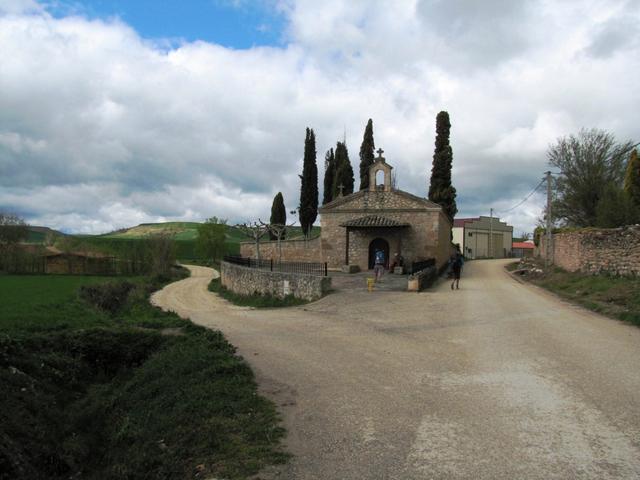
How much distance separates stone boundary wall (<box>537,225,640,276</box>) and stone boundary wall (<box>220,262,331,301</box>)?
11.5 meters

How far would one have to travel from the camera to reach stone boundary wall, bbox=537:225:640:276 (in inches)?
686

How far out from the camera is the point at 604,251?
19562mm

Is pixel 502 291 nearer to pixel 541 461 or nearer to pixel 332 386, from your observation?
pixel 332 386

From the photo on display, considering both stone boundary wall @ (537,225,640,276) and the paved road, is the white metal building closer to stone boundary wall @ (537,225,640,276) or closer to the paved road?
stone boundary wall @ (537,225,640,276)

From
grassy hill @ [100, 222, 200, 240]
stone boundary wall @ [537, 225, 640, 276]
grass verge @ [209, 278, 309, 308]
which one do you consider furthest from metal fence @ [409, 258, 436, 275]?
grassy hill @ [100, 222, 200, 240]

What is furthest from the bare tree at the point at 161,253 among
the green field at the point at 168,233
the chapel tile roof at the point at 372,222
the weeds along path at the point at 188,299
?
the chapel tile roof at the point at 372,222

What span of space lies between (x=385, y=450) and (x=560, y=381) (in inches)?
139

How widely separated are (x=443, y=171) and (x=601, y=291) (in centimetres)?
2407

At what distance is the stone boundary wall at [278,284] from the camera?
19094mm

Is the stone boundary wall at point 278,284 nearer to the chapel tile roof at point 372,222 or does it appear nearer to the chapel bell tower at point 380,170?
the chapel tile roof at point 372,222

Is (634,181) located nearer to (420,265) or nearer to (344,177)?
(420,265)

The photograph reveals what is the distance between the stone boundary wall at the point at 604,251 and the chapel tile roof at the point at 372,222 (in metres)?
8.89

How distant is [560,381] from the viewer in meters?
6.55

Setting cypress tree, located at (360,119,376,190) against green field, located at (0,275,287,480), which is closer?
green field, located at (0,275,287,480)
